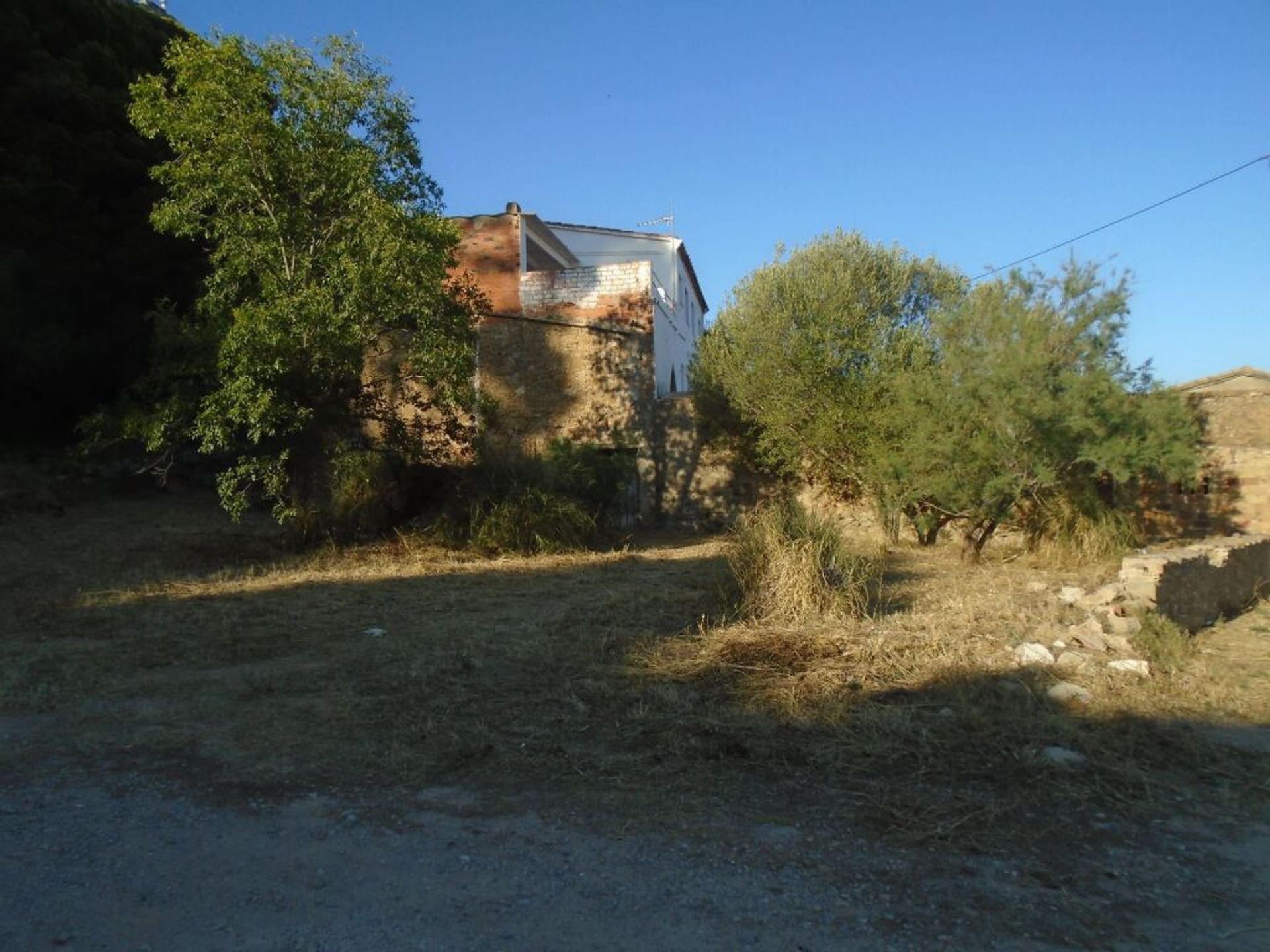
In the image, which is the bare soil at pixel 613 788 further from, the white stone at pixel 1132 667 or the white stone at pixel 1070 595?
the white stone at pixel 1070 595

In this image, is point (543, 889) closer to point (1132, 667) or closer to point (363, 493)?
point (1132, 667)

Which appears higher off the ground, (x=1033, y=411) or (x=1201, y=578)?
(x=1033, y=411)

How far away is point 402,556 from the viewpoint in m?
13.2

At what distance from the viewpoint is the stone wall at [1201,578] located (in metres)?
8.28

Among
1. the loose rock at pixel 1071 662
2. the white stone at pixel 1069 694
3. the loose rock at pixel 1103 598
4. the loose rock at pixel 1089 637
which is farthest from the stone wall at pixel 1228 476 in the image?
the white stone at pixel 1069 694

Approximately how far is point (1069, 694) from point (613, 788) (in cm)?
317

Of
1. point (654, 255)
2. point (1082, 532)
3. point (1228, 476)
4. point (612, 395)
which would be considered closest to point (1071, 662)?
point (1082, 532)

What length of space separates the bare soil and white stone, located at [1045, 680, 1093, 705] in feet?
0.38

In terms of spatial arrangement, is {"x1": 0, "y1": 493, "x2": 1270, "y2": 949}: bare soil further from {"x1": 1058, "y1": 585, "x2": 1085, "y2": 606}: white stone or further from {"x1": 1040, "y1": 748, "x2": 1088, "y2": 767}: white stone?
{"x1": 1058, "y1": 585, "x2": 1085, "y2": 606}: white stone

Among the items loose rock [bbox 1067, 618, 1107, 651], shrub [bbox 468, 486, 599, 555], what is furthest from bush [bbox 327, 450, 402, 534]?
loose rock [bbox 1067, 618, 1107, 651]

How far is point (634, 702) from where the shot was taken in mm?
5953

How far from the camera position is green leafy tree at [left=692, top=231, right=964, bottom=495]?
1606 cm

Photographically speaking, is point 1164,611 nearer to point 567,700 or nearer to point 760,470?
point 567,700

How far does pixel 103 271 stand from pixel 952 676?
1587cm
